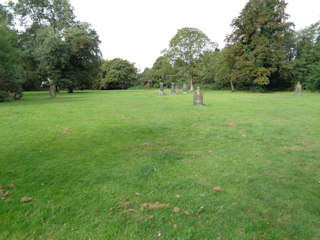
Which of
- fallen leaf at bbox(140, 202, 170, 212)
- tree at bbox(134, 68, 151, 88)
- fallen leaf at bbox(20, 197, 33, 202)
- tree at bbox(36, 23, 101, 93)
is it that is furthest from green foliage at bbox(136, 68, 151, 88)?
fallen leaf at bbox(140, 202, 170, 212)

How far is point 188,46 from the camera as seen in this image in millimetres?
43125

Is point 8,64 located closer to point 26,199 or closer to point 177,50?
point 26,199

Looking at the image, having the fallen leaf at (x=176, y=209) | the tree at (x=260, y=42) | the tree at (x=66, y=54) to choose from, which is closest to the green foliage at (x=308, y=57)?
the tree at (x=260, y=42)

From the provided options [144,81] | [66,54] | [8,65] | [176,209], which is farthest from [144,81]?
[176,209]

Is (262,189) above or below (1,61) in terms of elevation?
below

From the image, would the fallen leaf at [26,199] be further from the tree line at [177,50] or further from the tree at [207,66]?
the tree at [207,66]

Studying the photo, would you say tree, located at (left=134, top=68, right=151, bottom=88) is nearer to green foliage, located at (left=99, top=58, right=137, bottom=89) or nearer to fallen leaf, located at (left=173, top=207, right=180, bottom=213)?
green foliage, located at (left=99, top=58, right=137, bottom=89)

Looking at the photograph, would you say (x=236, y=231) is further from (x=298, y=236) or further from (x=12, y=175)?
(x=12, y=175)

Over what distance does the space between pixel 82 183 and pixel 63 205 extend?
0.72 meters

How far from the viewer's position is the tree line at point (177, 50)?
23.2 metres

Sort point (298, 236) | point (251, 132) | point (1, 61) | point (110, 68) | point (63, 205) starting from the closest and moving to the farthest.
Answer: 1. point (298, 236)
2. point (63, 205)
3. point (251, 132)
4. point (1, 61)
5. point (110, 68)

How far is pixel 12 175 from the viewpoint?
4273 millimetres

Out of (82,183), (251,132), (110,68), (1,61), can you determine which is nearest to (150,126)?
(251,132)

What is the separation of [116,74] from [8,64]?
44209 mm
